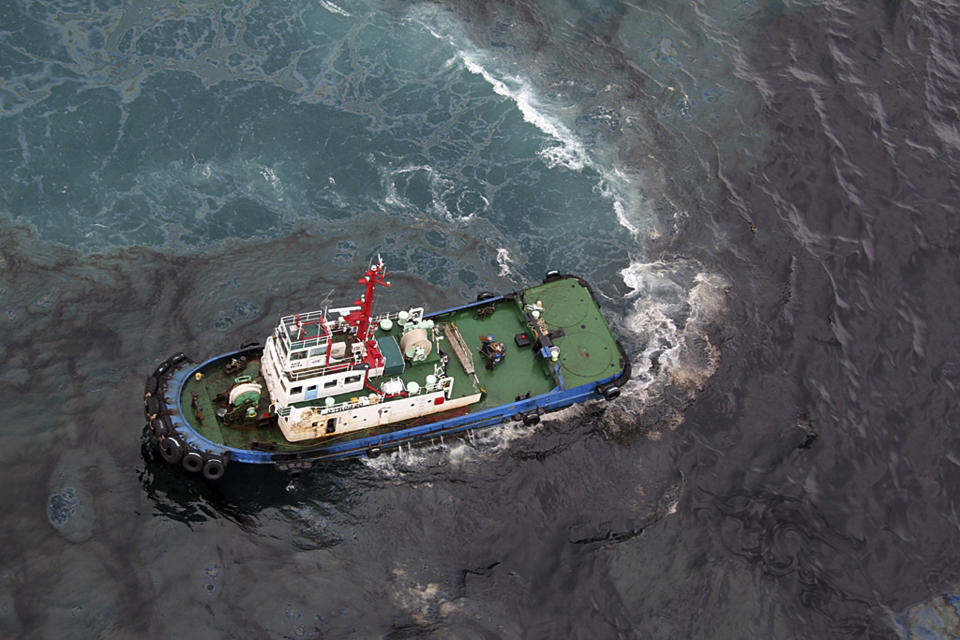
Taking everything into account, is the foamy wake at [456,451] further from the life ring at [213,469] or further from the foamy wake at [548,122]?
the foamy wake at [548,122]

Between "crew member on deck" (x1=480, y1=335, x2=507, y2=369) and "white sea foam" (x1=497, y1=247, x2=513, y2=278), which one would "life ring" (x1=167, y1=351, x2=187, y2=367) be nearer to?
"crew member on deck" (x1=480, y1=335, x2=507, y2=369)

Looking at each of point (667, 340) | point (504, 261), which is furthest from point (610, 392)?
point (504, 261)

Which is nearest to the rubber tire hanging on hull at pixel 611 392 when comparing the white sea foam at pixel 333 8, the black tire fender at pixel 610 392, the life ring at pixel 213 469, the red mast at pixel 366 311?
the black tire fender at pixel 610 392

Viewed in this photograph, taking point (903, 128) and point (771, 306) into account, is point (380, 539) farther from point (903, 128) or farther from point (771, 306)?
point (903, 128)

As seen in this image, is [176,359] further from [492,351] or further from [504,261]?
[504,261]

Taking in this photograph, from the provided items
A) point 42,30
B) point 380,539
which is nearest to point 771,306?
point 380,539

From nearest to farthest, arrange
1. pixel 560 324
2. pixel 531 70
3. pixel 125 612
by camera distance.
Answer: pixel 125 612 → pixel 560 324 → pixel 531 70
